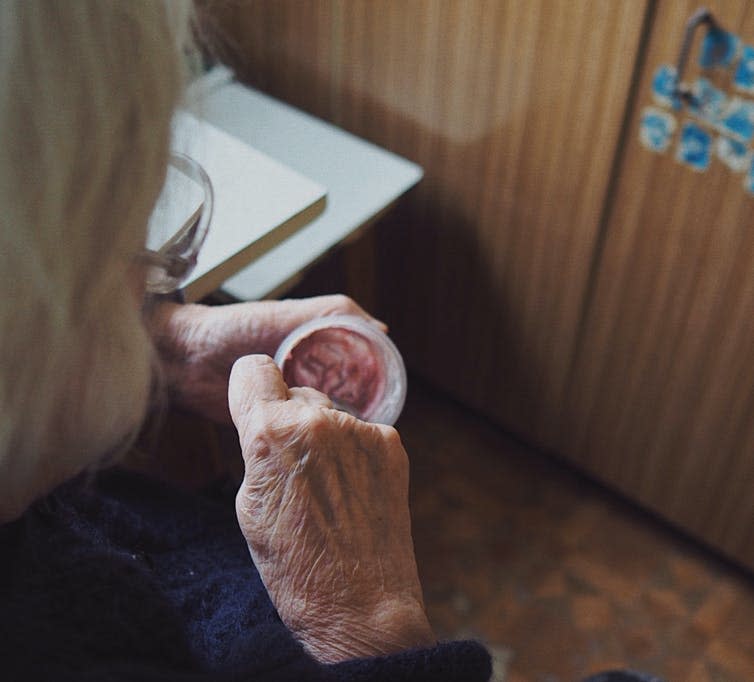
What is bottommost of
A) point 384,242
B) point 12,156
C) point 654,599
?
point 654,599

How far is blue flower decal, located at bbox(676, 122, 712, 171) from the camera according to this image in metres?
0.99

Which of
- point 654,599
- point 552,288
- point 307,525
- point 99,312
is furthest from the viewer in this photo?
point 654,599

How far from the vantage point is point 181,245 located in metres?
0.69

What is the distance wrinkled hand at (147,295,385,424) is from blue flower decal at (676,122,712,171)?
16.4 inches

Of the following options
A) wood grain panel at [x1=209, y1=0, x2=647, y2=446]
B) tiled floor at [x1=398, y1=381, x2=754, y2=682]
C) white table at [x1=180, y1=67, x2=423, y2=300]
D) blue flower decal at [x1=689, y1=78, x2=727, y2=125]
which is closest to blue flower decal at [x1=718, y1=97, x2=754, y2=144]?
blue flower decal at [x1=689, y1=78, x2=727, y2=125]

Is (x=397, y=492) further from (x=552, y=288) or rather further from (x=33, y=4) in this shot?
(x=552, y=288)

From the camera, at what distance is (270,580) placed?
71 centimetres

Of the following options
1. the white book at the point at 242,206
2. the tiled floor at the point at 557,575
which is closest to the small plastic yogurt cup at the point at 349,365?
the white book at the point at 242,206

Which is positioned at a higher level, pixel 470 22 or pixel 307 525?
pixel 470 22

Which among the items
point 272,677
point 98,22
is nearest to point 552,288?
point 272,677

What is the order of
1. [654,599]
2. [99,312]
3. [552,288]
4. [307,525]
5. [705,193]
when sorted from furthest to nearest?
1. [654,599]
2. [552,288]
3. [705,193]
4. [307,525]
5. [99,312]

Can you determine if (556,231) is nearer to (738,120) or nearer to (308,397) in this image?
(738,120)

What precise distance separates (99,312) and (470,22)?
70cm

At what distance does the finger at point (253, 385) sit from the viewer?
701mm
